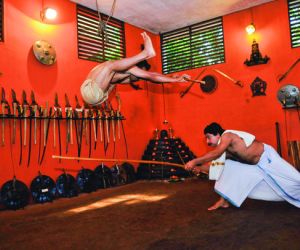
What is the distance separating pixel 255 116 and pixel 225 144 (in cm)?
312

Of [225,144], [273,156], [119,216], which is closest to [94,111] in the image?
[119,216]

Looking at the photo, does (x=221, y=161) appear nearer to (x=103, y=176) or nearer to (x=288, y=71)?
(x=103, y=176)

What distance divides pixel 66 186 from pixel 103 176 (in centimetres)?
84

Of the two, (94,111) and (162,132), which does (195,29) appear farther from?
(94,111)

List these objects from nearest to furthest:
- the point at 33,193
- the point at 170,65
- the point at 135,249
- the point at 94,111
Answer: the point at 135,249
the point at 33,193
the point at 94,111
the point at 170,65

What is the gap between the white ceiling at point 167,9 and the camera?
5.94 m

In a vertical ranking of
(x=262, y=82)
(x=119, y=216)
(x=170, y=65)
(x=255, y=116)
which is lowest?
(x=119, y=216)

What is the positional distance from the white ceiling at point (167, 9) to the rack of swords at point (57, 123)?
6.02 ft

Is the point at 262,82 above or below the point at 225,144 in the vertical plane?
above

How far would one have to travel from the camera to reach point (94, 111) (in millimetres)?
5738

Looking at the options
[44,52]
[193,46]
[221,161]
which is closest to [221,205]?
[221,161]

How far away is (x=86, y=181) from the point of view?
5418 millimetres

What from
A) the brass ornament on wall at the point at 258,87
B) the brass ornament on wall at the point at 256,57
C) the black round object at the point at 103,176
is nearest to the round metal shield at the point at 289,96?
the brass ornament on wall at the point at 258,87

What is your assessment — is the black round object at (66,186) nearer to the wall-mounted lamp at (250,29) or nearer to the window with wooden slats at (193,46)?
the window with wooden slats at (193,46)
